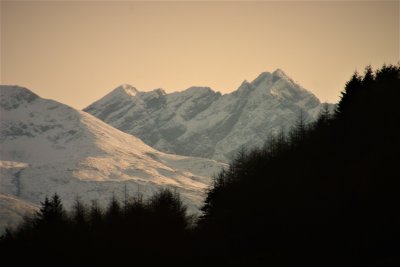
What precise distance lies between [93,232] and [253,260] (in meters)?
32.8

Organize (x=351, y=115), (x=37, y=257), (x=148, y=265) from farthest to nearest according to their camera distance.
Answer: (x=37, y=257), (x=351, y=115), (x=148, y=265)

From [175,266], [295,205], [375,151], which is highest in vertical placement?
[375,151]

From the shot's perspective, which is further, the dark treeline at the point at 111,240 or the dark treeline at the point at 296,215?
the dark treeline at the point at 111,240

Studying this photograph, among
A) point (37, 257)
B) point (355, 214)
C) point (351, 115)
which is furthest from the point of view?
point (37, 257)

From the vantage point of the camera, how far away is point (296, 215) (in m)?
74.3

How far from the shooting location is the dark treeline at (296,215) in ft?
221

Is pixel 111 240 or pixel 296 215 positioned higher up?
pixel 296 215

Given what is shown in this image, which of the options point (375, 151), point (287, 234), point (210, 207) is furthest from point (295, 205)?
point (210, 207)

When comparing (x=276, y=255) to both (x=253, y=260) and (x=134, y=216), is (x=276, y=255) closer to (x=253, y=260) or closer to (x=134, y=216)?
(x=253, y=260)

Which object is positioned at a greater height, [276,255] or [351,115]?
[351,115]

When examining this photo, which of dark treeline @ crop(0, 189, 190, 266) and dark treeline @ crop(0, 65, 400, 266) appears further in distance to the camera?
dark treeline @ crop(0, 189, 190, 266)

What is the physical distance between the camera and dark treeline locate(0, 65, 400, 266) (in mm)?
67250

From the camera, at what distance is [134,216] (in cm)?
10275

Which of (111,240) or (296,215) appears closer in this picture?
(296,215)
